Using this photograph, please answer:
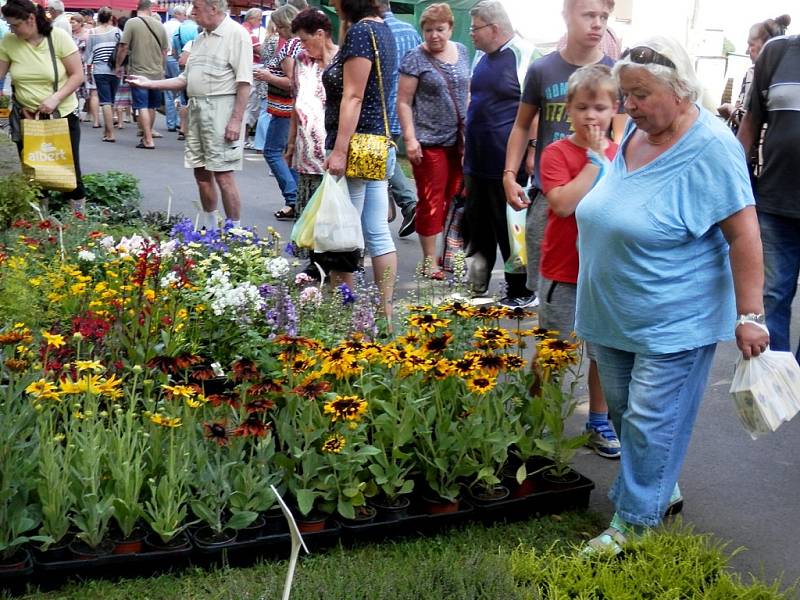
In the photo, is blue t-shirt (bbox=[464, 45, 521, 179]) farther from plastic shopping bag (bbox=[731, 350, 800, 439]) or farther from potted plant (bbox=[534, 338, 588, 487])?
plastic shopping bag (bbox=[731, 350, 800, 439])

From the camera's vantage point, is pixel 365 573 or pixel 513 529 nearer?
pixel 365 573

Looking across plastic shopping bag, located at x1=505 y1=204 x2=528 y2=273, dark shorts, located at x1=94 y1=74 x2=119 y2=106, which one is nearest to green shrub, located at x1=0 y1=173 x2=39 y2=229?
plastic shopping bag, located at x1=505 y1=204 x2=528 y2=273

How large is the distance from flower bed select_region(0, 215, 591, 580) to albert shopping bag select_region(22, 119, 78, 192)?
3222 millimetres

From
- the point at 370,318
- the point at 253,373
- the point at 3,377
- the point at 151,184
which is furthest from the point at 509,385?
the point at 151,184

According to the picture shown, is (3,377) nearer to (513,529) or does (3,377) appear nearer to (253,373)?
(253,373)

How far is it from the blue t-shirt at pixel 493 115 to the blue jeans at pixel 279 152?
2926 millimetres

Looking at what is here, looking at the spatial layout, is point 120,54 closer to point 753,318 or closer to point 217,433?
point 217,433

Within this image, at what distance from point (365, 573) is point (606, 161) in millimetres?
1860

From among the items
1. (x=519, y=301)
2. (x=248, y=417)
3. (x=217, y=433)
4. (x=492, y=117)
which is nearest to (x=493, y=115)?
(x=492, y=117)

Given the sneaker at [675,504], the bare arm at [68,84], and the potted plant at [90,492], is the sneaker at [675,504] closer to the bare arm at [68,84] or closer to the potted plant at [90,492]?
the potted plant at [90,492]

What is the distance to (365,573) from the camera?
3.26 metres

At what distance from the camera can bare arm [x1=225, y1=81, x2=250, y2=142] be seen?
25.2ft

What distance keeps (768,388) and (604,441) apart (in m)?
1.36

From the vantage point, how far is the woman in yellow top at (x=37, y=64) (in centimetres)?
788
